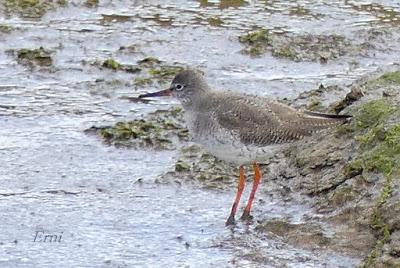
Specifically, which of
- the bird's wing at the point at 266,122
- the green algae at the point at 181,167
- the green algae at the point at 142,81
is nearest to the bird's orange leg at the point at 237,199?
the bird's wing at the point at 266,122

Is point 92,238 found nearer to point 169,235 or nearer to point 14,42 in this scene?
point 169,235

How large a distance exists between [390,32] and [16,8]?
13.3 ft

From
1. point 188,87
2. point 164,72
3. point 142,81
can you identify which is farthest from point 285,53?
point 188,87

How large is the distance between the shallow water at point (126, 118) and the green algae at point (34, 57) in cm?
10

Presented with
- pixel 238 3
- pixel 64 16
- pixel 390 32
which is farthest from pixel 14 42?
pixel 390 32

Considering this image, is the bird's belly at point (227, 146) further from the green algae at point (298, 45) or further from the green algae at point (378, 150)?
the green algae at point (298, 45)

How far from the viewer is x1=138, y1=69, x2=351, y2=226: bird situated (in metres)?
7.43

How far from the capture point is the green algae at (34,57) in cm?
1052

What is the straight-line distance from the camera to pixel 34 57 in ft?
34.7

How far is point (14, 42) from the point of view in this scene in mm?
11008

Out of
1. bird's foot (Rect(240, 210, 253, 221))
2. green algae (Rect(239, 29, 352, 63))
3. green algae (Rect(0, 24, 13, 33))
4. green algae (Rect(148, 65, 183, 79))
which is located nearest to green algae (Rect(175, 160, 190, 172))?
bird's foot (Rect(240, 210, 253, 221))

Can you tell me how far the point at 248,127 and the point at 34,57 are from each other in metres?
3.74

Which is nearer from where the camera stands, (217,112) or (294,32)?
(217,112)

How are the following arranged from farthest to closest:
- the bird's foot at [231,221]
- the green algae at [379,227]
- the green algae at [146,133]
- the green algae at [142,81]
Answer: the green algae at [142,81]
the green algae at [146,133]
the bird's foot at [231,221]
the green algae at [379,227]
